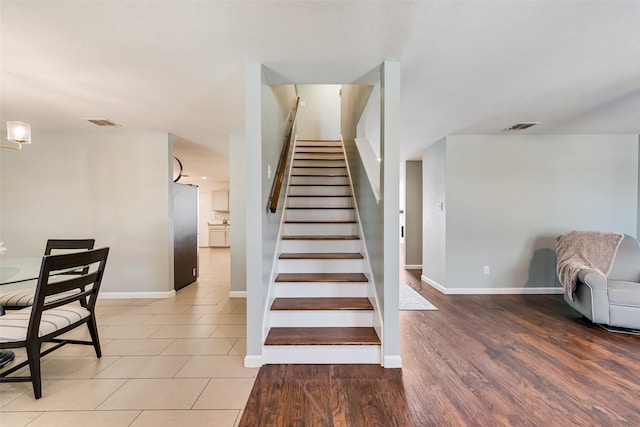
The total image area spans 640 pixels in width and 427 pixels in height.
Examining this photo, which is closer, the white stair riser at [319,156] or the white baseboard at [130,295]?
the white baseboard at [130,295]

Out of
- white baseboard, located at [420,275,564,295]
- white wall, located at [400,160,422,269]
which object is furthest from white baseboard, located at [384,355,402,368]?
white wall, located at [400,160,422,269]

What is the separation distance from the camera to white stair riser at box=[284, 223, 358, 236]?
3.70m

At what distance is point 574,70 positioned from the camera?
238 centimetres

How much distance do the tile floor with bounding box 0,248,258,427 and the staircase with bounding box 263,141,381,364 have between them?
0.45 metres

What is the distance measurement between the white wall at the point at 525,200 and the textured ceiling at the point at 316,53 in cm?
106

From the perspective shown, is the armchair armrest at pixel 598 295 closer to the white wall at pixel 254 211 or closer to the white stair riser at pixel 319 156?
the white wall at pixel 254 211

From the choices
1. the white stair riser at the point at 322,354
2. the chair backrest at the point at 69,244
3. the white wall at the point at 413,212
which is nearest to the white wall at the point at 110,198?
the chair backrest at the point at 69,244

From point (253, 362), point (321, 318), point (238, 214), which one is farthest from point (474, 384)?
point (238, 214)

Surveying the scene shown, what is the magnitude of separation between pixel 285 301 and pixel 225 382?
0.81m

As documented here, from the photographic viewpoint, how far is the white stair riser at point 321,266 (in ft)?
10.3

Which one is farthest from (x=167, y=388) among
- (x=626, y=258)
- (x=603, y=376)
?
(x=626, y=258)

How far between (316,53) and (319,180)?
2.54 meters

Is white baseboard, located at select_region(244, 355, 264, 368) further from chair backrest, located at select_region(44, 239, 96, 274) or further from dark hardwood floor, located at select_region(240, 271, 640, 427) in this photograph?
chair backrest, located at select_region(44, 239, 96, 274)

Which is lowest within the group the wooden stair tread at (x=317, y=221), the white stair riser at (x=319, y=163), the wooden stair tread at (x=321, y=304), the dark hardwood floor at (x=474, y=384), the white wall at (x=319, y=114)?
the dark hardwood floor at (x=474, y=384)
